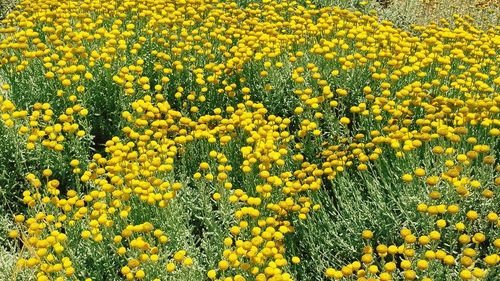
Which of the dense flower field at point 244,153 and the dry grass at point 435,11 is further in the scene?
the dry grass at point 435,11

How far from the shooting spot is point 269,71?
541 centimetres

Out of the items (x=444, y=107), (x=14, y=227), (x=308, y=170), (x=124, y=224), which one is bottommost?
(x=14, y=227)

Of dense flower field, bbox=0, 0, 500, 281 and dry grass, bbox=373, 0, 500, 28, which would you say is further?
dry grass, bbox=373, 0, 500, 28

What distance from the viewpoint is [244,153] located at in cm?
421

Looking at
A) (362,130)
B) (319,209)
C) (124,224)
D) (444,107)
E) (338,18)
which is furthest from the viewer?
(338,18)

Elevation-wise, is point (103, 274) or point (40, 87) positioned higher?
point (40, 87)

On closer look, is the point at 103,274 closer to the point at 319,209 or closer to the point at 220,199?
the point at 220,199

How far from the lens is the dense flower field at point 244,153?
3.55 m

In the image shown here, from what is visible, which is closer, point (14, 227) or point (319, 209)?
point (319, 209)

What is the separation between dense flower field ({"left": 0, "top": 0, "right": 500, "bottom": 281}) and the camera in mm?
3549

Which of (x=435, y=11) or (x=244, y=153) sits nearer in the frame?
(x=244, y=153)

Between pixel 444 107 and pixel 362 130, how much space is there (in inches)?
28.6

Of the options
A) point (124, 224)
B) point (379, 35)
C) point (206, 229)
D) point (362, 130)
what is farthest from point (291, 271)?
point (379, 35)

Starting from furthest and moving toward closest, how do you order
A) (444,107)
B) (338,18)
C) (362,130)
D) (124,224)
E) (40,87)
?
(338,18) → (40,87) → (362,130) → (444,107) → (124,224)
